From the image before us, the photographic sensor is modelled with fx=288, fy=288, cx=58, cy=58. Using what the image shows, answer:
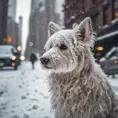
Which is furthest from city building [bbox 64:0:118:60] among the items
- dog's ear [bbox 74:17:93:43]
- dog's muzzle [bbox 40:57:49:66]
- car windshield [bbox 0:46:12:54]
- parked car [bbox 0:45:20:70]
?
dog's muzzle [bbox 40:57:49:66]

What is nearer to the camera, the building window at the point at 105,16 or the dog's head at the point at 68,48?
the dog's head at the point at 68,48

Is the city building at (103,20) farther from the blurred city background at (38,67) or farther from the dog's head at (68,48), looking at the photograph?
the dog's head at (68,48)

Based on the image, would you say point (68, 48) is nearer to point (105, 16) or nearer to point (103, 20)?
point (105, 16)

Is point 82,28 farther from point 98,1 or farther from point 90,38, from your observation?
point 98,1

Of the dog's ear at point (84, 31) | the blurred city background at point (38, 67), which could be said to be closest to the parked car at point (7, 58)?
the blurred city background at point (38, 67)

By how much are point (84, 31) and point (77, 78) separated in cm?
69

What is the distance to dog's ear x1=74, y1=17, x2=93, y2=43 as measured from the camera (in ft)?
13.4

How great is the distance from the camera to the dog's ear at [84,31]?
4.09m

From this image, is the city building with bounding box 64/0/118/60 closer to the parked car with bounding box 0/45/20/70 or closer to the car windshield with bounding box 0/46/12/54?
the parked car with bounding box 0/45/20/70

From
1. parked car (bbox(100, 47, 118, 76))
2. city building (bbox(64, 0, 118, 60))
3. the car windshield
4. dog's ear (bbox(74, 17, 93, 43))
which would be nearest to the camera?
dog's ear (bbox(74, 17, 93, 43))

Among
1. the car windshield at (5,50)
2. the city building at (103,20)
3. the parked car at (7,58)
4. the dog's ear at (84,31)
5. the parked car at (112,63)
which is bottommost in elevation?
the dog's ear at (84,31)

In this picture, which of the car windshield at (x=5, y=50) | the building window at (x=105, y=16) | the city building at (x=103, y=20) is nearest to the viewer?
the car windshield at (x=5, y=50)

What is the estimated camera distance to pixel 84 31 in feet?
13.6

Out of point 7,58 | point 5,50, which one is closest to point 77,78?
point 7,58
